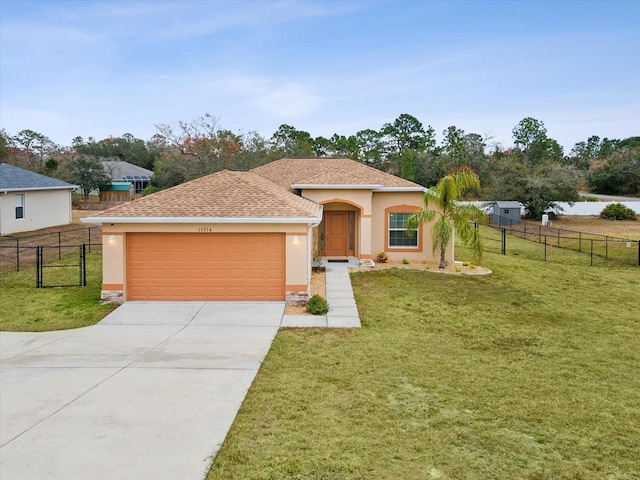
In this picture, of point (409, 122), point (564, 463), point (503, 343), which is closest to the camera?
point (564, 463)

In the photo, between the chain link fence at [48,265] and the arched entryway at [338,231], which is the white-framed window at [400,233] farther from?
the chain link fence at [48,265]

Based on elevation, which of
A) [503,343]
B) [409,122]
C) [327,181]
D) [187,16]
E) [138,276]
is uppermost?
[409,122]

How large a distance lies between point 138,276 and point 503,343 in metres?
10.1

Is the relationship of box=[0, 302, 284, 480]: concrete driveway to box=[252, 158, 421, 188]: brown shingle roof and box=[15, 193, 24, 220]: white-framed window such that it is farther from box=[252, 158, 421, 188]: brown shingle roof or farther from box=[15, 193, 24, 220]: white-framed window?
box=[15, 193, 24, 220]: white-framed window

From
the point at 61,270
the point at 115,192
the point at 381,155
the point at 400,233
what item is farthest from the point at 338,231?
the point at 381,155

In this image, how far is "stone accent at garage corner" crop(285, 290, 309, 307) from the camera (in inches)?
559

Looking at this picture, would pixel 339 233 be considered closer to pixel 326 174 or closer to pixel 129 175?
pixel 326 174

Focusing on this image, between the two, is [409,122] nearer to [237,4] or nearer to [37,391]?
[237,4]

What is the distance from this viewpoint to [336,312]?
43.6 feet

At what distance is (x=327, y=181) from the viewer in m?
20.2

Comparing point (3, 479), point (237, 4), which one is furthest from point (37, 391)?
point (237, 4)

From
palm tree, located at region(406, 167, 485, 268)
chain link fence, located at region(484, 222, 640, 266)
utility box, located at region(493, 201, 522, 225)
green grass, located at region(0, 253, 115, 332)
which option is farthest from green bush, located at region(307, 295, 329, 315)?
utility box, located at region(493, 201, 522, 225)

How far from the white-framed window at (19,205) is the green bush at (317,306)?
25.2 metres

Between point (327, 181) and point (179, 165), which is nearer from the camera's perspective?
point (327, 181)
